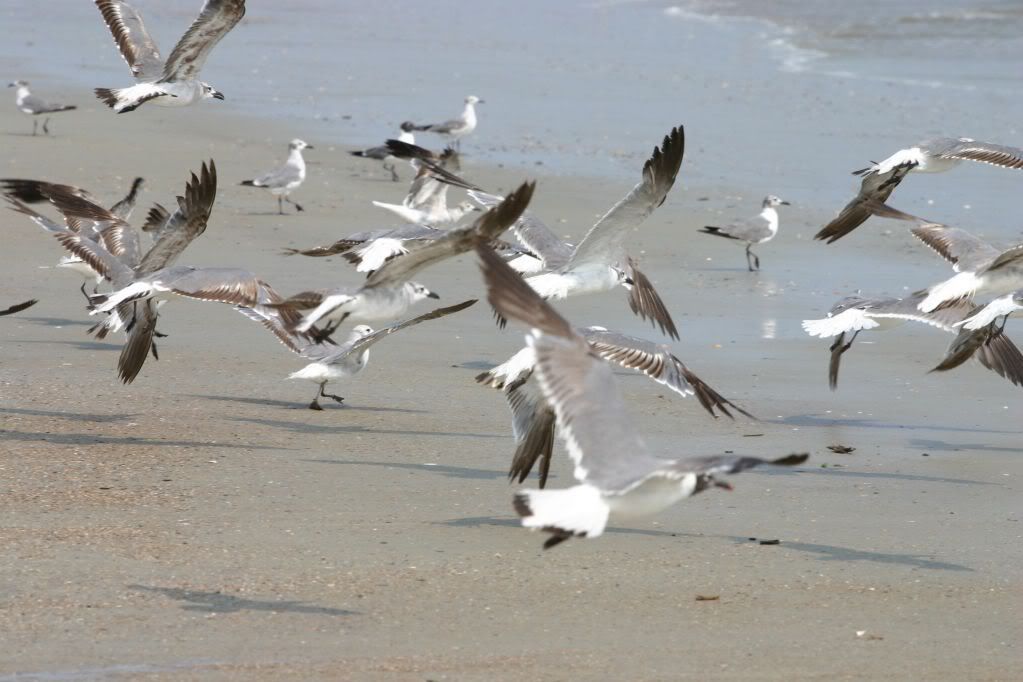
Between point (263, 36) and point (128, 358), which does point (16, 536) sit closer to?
point (128, 358)

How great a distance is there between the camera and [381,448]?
820 centimetres

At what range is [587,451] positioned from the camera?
536 centimetres

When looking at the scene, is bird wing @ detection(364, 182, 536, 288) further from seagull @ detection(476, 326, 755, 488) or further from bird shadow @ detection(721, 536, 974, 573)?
bird shadow @ detection(721, 536, 974, 573)

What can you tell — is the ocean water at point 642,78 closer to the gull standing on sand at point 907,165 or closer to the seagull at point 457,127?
the seagull at point 457,127

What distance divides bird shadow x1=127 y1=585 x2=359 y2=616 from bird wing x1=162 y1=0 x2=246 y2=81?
5.92 meters

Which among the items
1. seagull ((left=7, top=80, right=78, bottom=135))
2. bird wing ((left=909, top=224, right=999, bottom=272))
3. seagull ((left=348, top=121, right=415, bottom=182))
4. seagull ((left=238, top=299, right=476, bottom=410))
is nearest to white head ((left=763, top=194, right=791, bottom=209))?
seagull ((left=348, top=121, right=415, bottom=182))

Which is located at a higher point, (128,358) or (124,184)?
(128,358)

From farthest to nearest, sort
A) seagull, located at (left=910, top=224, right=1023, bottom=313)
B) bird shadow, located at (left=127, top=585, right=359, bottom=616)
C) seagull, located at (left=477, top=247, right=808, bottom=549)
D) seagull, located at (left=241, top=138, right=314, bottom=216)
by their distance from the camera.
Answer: seagull, located at (left=241, top=138, right=314, bottom=216)
seagull, located at (left=910, top=224, right=1023, bottom=313)
bird shadow, located at (left=127, top=585, right=359, bottom=616)
seagull, located at (left=477, top=247, right=808, bottom=549)

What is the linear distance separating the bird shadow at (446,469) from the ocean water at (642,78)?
8.25 m

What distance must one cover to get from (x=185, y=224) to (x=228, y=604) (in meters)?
2.92

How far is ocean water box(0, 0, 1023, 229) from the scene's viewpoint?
18.3 metres

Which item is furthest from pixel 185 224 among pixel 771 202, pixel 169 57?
pixel 771 202

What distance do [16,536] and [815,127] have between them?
15521 millimetres

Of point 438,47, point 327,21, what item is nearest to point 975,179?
point 438,47
